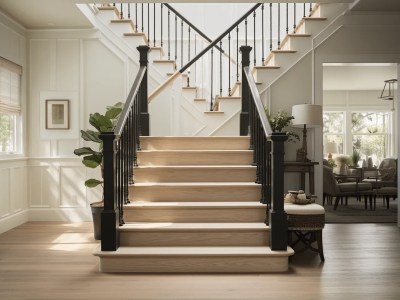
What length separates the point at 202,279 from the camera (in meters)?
3.68

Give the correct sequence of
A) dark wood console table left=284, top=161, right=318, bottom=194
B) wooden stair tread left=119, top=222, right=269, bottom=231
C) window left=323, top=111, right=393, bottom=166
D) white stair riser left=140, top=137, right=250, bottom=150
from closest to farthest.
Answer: wooden stair tread left=119, top=222, right=269, bottom=231 < white stair riser left=140, top=137, right=250, bottom=150 < dark wood console table left=284, top=161, right=318, bottom=194 < window left=323, top=111, right=393, bottom=166

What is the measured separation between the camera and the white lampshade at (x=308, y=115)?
19.9 feet

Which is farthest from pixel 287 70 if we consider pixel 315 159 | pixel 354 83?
pixel 354 83

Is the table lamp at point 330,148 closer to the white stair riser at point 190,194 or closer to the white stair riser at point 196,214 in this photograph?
the white stair riser at point 190,194

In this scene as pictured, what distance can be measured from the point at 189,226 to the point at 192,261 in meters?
0.42

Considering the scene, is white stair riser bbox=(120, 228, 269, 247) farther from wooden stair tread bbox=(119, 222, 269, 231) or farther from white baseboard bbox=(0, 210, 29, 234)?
white baseboard bbox=(0, 210, 29, 234)

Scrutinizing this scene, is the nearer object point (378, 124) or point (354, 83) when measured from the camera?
point (354, 83)

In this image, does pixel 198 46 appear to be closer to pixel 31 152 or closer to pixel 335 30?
pixel 335 30

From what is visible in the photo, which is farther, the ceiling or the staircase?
the ceiling

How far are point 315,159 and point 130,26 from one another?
338 centimetres

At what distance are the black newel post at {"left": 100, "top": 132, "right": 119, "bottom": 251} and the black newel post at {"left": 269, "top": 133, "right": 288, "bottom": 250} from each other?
136cm

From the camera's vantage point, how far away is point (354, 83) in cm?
1175

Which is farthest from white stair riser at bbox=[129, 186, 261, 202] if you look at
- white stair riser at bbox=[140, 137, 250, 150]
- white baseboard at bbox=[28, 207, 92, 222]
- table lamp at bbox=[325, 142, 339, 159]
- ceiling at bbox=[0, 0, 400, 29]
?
table lamp at bbox=[325, 142, 339, 159]

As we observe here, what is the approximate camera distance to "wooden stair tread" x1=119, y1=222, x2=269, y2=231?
4.10 m
